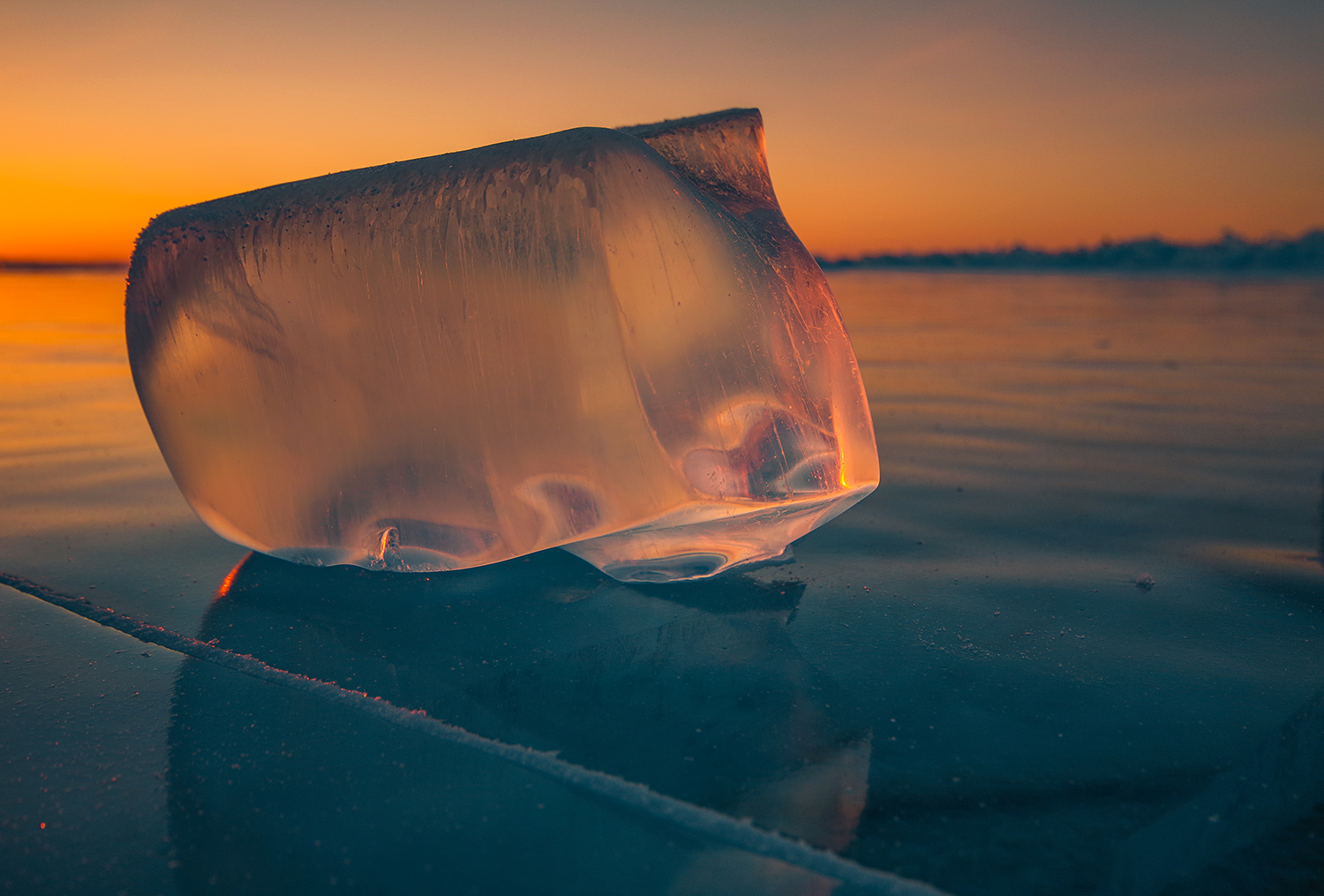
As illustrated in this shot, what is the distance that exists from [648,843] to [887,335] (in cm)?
866

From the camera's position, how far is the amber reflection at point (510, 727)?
3.95 feet

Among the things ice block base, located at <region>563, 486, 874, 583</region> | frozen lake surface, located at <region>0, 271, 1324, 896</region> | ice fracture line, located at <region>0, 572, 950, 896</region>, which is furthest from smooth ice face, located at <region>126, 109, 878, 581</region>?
ice fracture line, located at <region>0, 572, 950, 896</region>

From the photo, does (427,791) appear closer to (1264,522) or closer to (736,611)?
(736,611)

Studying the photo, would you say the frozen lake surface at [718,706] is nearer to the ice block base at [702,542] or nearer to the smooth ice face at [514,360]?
the ice block base at [702,542]

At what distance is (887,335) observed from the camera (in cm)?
926

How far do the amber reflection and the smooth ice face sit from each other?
8.8 inches

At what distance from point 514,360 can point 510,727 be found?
999mm

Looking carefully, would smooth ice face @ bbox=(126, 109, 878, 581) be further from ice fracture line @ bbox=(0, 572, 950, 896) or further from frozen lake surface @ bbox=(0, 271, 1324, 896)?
ice fracture line @ bbox=(0, 572, 950, 896)

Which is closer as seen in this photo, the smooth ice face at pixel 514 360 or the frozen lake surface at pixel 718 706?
the frozen lake surface at pixel 718 706

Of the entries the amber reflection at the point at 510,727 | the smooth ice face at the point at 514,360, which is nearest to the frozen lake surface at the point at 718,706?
the amber reflection at the point at 510,727

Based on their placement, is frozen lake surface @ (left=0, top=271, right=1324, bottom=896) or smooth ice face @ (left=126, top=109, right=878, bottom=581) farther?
smooth ice face @ (left=126, top=109, right=878, bottom=581)

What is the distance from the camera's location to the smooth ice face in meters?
2.09

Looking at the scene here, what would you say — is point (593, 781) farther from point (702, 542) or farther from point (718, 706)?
point (702, 542)

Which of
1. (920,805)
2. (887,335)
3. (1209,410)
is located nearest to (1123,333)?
(887,335)
